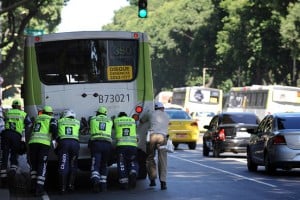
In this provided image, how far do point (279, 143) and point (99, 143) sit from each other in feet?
17.2

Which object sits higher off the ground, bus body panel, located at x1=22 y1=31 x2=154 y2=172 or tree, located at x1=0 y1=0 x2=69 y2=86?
tree, located at x1=0 y1=0 x2=69 y2=86

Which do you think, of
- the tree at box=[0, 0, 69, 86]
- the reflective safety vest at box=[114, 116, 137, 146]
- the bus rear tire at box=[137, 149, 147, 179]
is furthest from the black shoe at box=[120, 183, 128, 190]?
the tree at box=[0, 0, 69, 86]

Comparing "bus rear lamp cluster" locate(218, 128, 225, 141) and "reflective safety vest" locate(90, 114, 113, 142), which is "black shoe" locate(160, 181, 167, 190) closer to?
"reflective safety vest" locate(90, 114, 113, 142)

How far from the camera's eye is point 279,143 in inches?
731

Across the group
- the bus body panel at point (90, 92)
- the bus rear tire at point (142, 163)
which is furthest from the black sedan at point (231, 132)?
the bus body panel at point (90, 92)

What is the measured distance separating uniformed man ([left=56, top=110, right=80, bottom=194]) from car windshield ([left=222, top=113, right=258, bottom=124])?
13.1 m

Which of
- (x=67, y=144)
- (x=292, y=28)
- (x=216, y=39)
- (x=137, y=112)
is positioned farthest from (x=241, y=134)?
(x=216, y=39)

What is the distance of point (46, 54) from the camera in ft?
54.0

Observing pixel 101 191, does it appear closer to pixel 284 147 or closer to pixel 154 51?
pixel 284 147

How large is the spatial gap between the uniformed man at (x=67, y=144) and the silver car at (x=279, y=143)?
5.64 metres

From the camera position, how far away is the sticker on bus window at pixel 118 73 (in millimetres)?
16594

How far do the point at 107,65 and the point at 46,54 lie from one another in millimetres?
1307

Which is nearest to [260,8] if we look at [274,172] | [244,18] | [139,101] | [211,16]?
[244,18]

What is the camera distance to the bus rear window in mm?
16422
